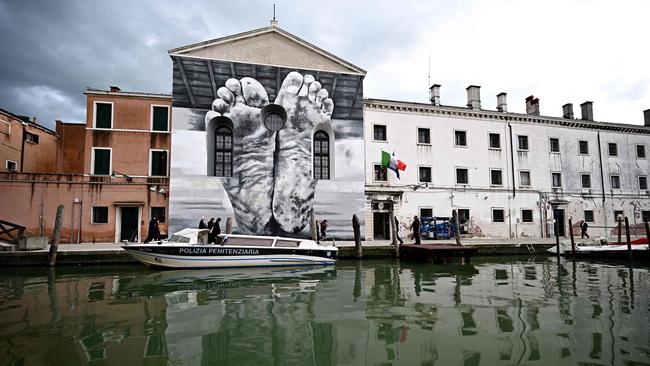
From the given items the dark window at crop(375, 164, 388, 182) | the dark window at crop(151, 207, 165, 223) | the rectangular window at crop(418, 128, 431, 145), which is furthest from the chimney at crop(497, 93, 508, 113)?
the dark window at crop(151, 207, 165, 223)

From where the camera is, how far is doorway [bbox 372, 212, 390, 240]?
78.6ft

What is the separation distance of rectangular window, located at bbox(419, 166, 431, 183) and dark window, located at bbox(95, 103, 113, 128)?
18053 mm

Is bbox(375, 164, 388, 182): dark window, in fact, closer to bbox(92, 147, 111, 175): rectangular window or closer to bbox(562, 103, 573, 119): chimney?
bbox(92, 147, 111, 175): rectangular window

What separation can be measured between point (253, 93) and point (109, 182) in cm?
881

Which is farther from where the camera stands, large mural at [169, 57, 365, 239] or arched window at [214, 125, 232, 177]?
arched window at [214, 125, 232, 177]

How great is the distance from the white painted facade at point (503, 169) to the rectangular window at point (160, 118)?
11448mm

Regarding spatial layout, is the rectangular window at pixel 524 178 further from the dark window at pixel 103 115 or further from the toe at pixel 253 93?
the dark window at pixel 103 115

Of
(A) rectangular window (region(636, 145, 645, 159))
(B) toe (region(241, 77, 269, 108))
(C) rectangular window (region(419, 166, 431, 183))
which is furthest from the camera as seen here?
(A) rectangular window (region(636, 145, 645, 159))

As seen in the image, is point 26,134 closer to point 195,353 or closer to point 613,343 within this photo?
point 195,353

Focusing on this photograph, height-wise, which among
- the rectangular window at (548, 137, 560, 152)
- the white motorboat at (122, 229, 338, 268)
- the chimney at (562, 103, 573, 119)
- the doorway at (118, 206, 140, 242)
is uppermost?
the chimney at (562, 103, 573, 119)

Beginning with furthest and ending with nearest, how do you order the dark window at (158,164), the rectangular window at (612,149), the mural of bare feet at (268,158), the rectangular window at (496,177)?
1. the rectangular window at (612,149)
2. the rectangular window at (496,177)
3. the dark window at (158,164)
4. the mural of bare feet at (268,158)

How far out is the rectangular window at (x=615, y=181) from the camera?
27.9m

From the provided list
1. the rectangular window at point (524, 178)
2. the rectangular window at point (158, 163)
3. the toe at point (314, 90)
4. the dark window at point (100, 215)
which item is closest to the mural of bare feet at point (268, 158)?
the toe at point (314, 90)

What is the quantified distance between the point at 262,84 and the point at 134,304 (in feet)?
50.5
